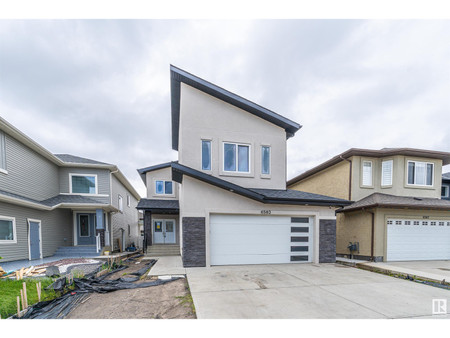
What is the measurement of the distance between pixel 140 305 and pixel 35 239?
953 centimetres

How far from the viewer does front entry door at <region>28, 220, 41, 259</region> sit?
9.55 m

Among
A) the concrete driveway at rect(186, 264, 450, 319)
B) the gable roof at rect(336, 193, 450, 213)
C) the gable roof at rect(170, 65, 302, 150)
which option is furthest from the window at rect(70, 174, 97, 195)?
the gable roof at rect(336, 193, 450, 213)

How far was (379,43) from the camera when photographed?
26.6 ft

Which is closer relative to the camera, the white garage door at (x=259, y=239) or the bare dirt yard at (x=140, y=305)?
the bare dirt yard at (x=140, y=305)

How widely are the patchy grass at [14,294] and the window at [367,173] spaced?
13945 millimetres

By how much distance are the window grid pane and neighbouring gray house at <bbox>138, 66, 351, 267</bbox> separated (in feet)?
25.4

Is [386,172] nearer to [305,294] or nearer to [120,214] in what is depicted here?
[305,294]

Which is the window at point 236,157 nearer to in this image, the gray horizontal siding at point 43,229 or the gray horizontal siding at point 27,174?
the gray horizontal siding at point 43,229

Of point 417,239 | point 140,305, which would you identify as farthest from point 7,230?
point 417,239

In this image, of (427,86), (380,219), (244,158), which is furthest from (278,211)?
(427,86)

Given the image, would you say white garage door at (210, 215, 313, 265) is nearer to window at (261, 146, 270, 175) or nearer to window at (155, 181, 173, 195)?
window at (261, 146, 270, 175)

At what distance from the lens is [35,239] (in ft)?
32.3

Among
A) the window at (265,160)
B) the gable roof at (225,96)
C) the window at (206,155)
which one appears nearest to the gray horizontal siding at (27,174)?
the gable roof at (225,96)

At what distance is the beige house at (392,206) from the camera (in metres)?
9.66
